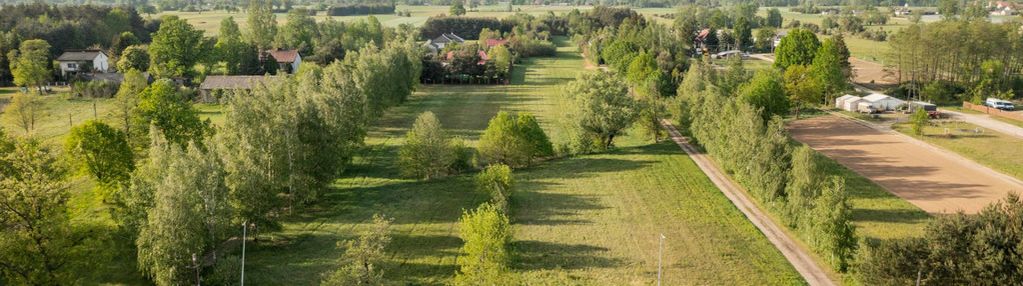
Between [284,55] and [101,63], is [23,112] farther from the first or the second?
[284,55]

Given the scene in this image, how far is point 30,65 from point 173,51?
44.3 ft

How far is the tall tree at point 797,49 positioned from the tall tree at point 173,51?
218ft

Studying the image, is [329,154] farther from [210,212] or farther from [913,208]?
[913,208]

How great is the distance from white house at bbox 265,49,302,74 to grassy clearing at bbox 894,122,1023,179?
69295 mm

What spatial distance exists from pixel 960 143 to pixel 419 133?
39.6 meters

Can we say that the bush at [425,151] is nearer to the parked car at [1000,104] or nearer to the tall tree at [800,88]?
the tall tree at [800,88]

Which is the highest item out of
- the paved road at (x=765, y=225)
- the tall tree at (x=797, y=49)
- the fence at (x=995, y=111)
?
the tall tree at (x=797, y=49)

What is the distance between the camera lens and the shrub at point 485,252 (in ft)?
81.9

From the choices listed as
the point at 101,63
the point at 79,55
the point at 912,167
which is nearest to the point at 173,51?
the point at 101,63

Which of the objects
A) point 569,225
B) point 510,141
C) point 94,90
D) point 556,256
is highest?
point 94,90

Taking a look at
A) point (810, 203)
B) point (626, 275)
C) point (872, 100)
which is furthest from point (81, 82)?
point (872, 100)

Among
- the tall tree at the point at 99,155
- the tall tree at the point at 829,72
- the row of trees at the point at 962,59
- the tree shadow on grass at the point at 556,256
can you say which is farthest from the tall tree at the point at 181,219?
the row of trees at the point at 962,59

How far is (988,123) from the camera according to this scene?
2336 inches

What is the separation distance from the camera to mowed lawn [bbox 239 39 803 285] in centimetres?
2891
